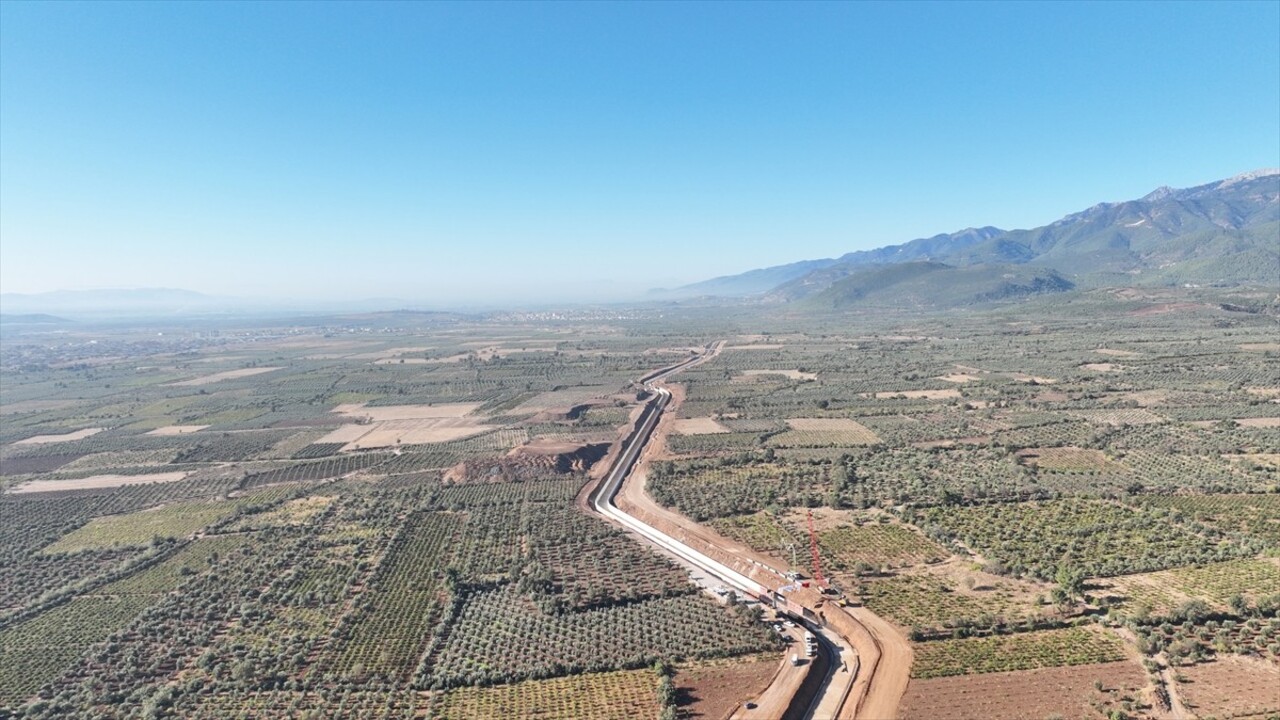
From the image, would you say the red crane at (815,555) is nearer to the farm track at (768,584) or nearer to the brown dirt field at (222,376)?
the farm track at (768,584)

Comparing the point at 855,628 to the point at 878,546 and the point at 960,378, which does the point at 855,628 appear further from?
the point at 960,378

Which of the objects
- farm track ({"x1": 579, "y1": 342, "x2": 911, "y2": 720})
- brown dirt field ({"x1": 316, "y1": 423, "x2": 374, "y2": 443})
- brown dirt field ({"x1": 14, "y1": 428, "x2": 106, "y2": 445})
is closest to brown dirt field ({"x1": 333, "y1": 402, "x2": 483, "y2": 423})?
brown dirt field ({"x1": 316, "y1": 423, "x2": 374, "y2": 443})

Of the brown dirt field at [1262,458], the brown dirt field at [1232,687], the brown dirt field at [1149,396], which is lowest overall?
the brown dirt field at [1232,687]

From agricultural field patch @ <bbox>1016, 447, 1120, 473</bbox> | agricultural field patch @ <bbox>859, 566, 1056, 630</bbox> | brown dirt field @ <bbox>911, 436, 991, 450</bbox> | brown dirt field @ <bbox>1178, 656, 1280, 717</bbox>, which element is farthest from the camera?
brown dirt field @ <bbox>911, 436, 991, 450</bbox>

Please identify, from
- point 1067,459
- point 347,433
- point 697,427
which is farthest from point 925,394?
point 347,433

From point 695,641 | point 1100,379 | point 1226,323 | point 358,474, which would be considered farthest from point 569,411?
point 1226,323

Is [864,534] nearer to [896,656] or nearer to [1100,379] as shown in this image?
[896,656]

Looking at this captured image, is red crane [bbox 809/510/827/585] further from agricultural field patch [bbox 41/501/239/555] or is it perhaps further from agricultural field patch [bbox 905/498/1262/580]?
agricultural field patch [bbox 41/501/239/555]

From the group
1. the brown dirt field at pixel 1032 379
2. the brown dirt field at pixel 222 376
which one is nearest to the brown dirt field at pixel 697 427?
the brown dirt field at pixel 1032 379
